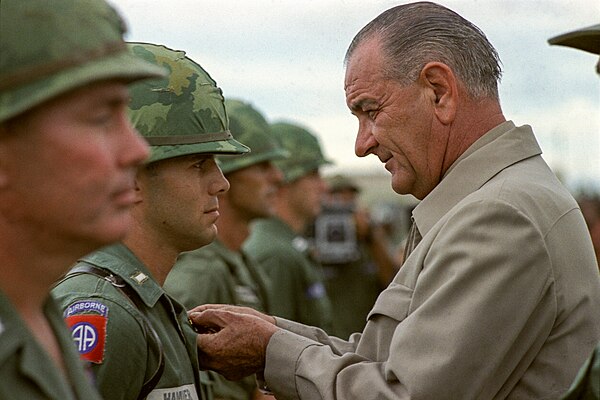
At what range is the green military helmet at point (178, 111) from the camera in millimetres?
3543

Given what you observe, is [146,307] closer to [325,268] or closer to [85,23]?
[85,23]

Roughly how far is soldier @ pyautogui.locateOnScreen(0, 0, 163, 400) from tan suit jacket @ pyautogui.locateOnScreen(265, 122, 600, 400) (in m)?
1.40

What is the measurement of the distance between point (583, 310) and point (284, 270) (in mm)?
5408

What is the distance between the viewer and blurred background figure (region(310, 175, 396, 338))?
10883mm

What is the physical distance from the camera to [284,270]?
8.55m

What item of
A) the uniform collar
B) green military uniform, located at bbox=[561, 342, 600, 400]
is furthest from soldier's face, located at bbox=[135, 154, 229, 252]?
green military uniform, located at bbox=[561, 342, 600, 400]

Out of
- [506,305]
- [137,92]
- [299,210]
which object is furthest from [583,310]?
[299,210]

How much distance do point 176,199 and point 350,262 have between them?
7894 mm

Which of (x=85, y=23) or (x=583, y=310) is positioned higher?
(x=85, y=23)

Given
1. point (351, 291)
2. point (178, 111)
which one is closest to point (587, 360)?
point (178, 111)

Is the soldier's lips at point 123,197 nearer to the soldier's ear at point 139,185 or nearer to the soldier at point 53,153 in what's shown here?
the soldier at point 53,153

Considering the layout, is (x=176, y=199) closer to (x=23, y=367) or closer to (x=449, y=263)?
(x=449, y=263)

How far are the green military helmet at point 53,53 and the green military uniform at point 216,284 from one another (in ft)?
11.4

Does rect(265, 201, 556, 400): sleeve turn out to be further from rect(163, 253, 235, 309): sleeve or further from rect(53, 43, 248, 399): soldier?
rect(163, 253, 235, 309): sleeve
